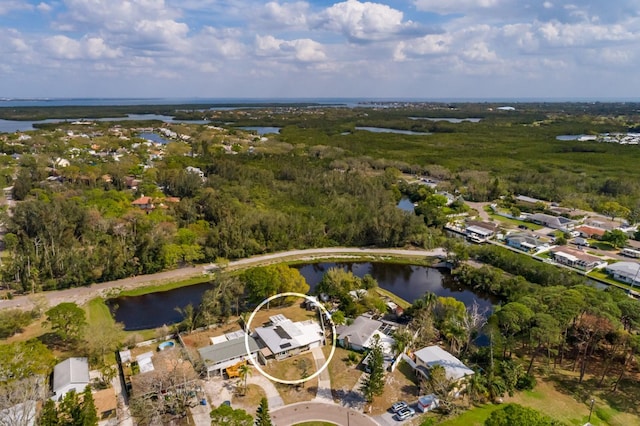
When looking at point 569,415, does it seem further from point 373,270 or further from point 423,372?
point 373,270

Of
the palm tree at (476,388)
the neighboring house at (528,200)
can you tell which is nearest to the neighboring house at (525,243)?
the neighboring house at (528,200)

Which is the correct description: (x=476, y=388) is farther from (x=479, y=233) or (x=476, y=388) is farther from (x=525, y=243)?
(x=479, y=233)

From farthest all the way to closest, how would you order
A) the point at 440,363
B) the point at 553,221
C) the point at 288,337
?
1. the point at 553,221
2. the point at 288,337
3. the point at 440,363

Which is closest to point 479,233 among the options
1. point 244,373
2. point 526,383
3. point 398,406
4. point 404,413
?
point 526,383

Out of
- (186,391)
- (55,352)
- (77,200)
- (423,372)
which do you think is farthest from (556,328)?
(77,200)

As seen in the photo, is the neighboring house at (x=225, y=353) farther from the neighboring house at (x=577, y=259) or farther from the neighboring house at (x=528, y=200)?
the neighboring house at (x=528, y=200)

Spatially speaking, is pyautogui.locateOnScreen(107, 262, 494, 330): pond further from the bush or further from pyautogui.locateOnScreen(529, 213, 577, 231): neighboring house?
pyautogui.locateOnScreen(529, 213, 577, 231): neighboring house
